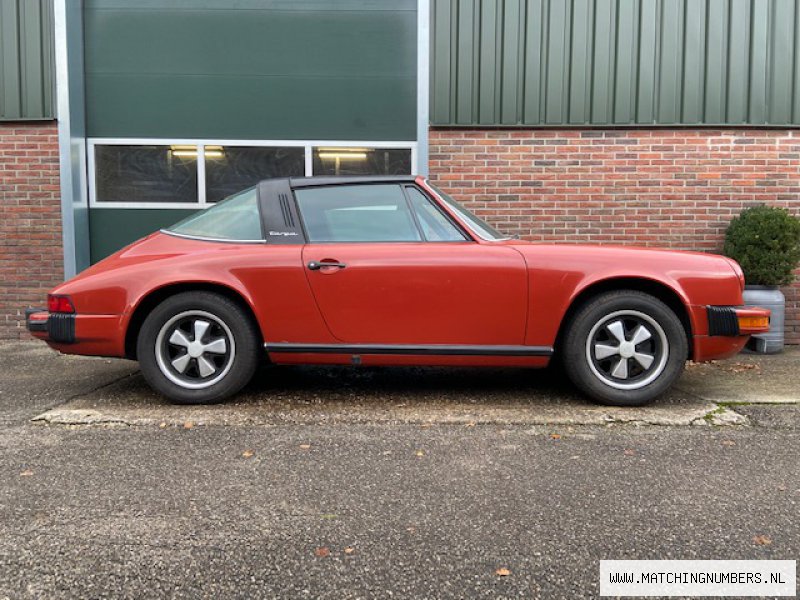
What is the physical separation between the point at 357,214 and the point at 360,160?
2.95m

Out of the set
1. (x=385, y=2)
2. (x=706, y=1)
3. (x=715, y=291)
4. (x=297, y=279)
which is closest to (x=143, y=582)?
(x=297, y=279)

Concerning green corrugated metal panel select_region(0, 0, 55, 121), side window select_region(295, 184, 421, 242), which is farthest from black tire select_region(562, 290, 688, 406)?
green corrugated metal panel select_region(0, 0, 55, 121)

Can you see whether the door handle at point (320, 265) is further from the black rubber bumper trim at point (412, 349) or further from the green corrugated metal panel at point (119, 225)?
the green corrugated metal panel at point (119, 225)

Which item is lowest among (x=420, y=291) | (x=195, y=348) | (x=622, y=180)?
(x=195, y=348)

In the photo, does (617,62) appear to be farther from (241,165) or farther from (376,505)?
(376,505)

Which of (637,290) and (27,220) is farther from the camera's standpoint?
(27,220)

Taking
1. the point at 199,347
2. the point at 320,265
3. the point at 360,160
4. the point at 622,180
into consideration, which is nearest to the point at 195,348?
the point at 199,347

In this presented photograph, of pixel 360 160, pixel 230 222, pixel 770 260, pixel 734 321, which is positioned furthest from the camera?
pixel 360 160

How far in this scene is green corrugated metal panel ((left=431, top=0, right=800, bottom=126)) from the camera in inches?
248

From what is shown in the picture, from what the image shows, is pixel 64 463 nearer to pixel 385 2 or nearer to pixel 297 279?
pixel 297 279

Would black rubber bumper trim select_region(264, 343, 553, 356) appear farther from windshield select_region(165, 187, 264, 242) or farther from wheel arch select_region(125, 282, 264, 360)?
windshield select_region(165, 187, 264, 242)

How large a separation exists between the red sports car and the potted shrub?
2.42 m

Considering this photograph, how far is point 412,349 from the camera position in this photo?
146 inches

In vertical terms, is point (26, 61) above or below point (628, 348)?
above
